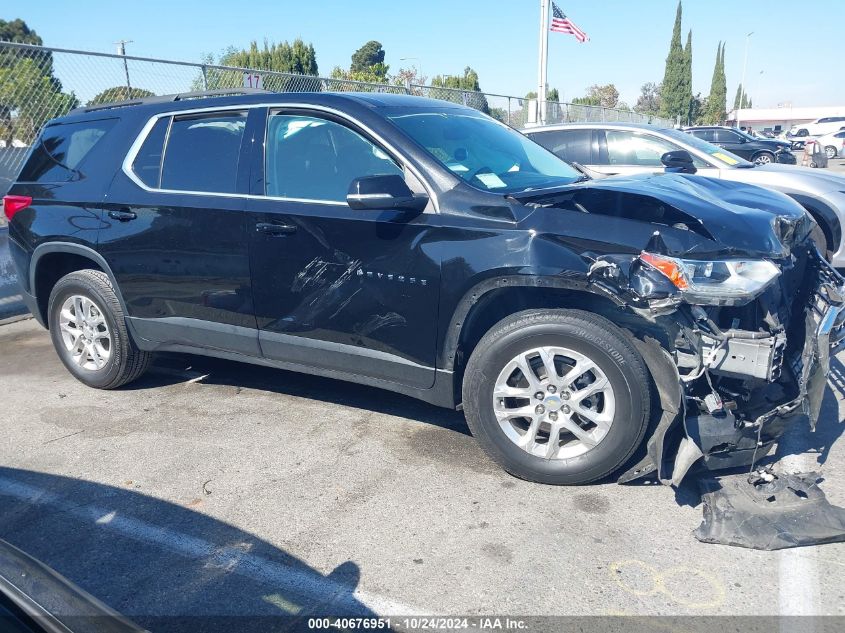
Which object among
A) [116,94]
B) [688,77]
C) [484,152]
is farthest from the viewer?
[688,77]

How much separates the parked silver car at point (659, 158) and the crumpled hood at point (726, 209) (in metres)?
3.47

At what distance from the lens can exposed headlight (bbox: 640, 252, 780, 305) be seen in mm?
3166

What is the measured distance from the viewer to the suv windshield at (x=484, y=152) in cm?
398

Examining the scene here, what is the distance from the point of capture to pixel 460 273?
360 cm

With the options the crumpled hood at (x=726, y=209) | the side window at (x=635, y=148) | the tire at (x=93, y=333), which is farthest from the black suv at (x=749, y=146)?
the tire at (x=93, y=333)

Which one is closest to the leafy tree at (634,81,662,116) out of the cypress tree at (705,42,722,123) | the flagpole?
the cypress tree at (705,42,722,123)

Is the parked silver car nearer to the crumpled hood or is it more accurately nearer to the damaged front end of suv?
the crumpled hood

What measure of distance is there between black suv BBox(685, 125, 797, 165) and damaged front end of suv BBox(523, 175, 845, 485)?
21431mm

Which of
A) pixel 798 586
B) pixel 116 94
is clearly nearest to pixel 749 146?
pixel 116 94

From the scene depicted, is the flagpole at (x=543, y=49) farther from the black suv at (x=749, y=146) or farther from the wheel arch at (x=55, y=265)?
the wheel arch at (x=55, y=265)

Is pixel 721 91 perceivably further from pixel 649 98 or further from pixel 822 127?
pixel 822 127

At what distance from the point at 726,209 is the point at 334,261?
2053mm

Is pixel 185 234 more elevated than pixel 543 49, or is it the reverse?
pixel 543 49

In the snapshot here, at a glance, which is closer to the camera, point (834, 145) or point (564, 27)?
point (564, 27)
